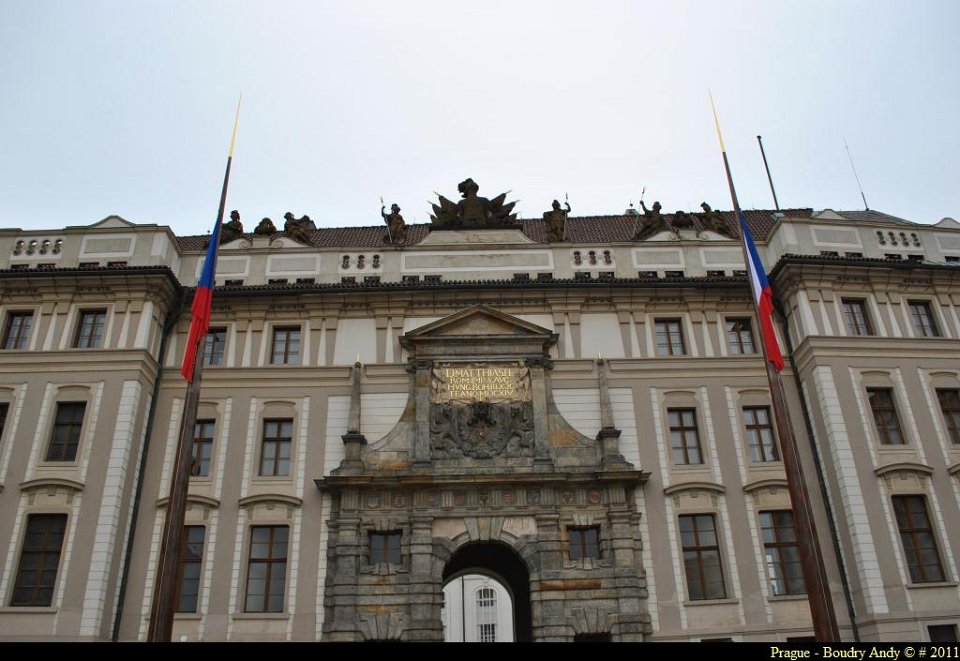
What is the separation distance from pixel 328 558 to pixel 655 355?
1211cm

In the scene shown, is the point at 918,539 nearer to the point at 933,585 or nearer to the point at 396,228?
the point at 933,585

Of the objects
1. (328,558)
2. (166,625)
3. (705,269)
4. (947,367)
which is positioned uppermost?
(705,269)

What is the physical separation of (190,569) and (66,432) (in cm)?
571

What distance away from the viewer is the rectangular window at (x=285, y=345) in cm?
2584

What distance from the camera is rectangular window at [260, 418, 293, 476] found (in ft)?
78.6

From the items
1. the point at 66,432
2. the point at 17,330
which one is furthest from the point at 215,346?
the point at 17,330

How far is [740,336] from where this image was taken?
26.3 metres

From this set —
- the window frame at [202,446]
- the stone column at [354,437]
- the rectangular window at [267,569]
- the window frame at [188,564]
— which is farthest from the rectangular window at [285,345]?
the window frame at [188,564]

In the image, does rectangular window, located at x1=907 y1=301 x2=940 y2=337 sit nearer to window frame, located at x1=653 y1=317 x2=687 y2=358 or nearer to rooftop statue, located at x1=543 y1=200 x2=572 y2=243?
window frame, located at x1=653 y1=317 x2=687 y2=358

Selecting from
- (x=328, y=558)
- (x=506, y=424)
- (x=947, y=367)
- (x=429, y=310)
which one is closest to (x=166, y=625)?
(x=328, y=558)

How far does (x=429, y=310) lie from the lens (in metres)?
26.4

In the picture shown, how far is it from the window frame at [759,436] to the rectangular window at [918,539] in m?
3.54

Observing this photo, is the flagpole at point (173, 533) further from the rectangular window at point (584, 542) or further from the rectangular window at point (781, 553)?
the rectangular window at point (781, 553)

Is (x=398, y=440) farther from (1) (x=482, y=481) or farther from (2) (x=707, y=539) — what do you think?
(2) (x=707, y=539)
